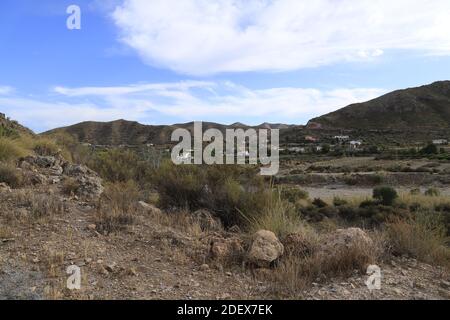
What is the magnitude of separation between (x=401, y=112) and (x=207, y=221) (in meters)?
108

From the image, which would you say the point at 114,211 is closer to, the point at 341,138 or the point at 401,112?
the point at 341,138

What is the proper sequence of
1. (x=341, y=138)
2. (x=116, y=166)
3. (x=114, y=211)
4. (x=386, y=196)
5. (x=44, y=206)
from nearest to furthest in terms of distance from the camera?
(x=44, y=206) < (x=114, y=211) < (x=116, y=166) < (x=386, y=196) < (x=341, y=138)

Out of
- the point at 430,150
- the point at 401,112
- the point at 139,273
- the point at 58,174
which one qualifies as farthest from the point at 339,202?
the point at 401,112

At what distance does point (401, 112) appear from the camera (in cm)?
10762

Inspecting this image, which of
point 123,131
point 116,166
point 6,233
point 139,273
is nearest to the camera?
point 139,273

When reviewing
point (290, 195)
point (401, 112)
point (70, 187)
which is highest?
point (401, 112)

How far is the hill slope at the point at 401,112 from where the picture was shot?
10206cm

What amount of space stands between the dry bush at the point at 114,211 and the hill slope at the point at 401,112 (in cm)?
9889

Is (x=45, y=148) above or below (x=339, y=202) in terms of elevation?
above

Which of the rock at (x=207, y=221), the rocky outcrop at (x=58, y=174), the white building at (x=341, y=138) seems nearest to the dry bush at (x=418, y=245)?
the rock at (x=207, y=221)

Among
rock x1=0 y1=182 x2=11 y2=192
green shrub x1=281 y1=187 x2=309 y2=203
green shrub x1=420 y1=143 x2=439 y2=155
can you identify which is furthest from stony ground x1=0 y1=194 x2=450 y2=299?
green shrub x1=420 y1=143 x2=439 y2=155

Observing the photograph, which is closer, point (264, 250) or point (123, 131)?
point (264, 250)

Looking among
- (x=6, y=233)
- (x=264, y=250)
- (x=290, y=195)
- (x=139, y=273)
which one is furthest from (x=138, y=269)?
(x=290, y=195)
